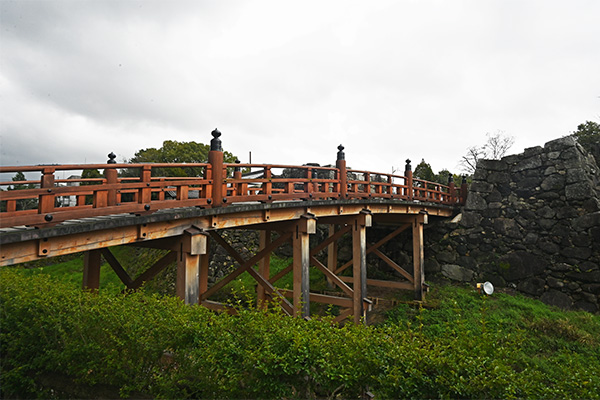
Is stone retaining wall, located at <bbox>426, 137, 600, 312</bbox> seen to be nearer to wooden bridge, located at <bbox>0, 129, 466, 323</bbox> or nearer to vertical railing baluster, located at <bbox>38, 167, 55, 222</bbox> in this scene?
wooden bridge, located at <bbox>0, 129, 466, 323</bbox>

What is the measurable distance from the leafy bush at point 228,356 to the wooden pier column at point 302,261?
3.45m

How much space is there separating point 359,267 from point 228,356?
21.5 ft

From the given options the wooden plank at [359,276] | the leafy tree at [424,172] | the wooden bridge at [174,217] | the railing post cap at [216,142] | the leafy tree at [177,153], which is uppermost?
the leafy tree at [177,153]

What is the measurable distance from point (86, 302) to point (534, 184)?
624 inches

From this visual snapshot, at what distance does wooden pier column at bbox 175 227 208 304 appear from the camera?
5.13 metres

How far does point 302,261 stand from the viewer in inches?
296

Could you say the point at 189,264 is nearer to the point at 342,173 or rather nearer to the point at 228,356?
the point at 228,356

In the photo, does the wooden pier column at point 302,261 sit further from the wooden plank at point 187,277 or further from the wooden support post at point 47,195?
the wooden support post at point 47,195

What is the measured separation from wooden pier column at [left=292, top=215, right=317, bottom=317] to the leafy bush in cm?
345

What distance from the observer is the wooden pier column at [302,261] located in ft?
24.4

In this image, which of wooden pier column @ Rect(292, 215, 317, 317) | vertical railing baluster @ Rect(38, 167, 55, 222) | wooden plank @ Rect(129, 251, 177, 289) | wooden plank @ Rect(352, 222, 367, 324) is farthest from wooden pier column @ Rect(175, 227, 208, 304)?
wooden plank @ Rect(352, 222, 367, 324)

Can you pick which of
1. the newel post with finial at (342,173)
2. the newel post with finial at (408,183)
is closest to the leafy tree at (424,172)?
the newel post with finial at (408,183)

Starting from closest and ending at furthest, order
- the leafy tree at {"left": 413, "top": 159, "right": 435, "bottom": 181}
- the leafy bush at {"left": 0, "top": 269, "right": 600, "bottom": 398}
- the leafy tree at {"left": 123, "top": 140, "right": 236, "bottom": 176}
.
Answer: the leafy bush at {"left": 0, "top": 269, "right": 600, "bottom": 398} < the leafy tree at {"left": 413, "top": 159, "right": 435, "bottom": 181} < the leafy tree at {"left": 123, "top": 140, "right": 236, "bottom": 176}

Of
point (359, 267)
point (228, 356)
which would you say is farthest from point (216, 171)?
point (359, 267)
